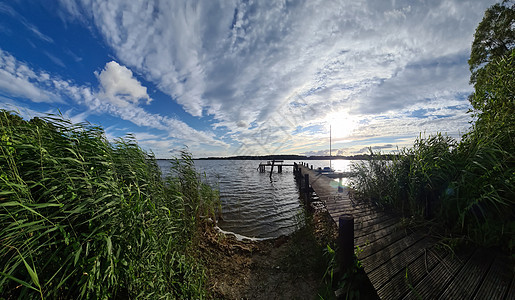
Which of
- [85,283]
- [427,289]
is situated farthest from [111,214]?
[427,289]

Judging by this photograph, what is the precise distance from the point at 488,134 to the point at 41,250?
25.2 feet

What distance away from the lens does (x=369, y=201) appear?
246 inches

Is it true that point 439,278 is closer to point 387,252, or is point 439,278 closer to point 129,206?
point 387,252

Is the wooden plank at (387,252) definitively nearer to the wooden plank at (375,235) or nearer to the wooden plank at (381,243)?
the wooden plank at (381,243)

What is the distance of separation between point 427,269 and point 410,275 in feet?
1.18

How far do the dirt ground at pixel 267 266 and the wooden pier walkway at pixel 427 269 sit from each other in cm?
136

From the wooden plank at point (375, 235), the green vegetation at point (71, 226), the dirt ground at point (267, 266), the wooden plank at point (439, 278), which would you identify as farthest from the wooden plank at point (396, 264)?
the green vegetation at point (71, 226)

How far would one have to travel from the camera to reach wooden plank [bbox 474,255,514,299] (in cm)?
220

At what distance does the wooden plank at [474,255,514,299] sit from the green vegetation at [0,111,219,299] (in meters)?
4.45

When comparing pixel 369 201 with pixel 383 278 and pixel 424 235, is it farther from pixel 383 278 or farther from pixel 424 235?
pixel 383 278

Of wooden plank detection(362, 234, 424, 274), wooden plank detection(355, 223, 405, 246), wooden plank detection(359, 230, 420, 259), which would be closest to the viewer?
wooden plank detection(362, 234, 424, 274)

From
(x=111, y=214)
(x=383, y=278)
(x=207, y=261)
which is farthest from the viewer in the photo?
(x=207, y=261)

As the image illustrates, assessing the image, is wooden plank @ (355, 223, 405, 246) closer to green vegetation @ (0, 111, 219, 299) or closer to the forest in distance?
the forest in distance

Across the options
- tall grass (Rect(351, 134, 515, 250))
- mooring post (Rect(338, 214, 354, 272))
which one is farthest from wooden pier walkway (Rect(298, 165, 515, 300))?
tall grass (Rect(351, 134, 515, 250))
